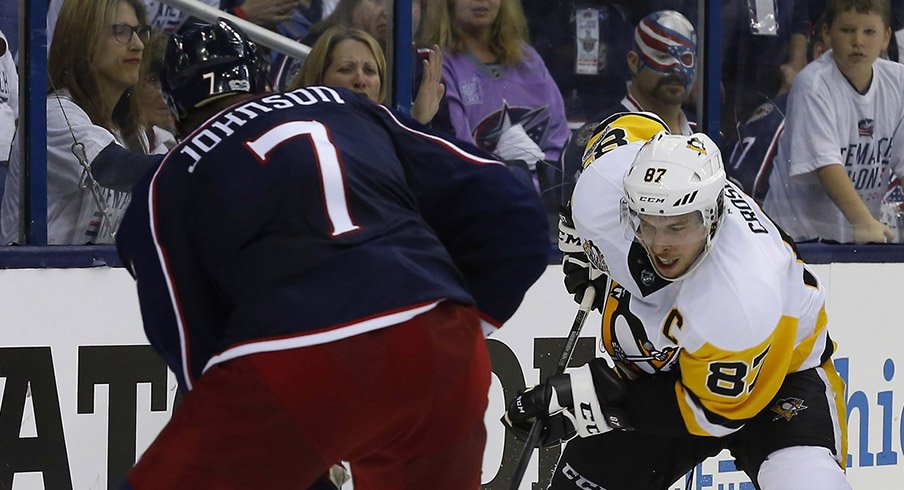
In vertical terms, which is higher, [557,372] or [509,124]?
[509,124]

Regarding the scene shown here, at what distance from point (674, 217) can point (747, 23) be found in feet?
6.74

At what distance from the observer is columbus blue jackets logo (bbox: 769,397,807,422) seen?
296 centimetres

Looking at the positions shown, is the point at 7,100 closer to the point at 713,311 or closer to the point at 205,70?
the point at 205,70

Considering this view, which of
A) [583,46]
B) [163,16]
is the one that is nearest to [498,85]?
[583,46]

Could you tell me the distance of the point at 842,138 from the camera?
184 inches

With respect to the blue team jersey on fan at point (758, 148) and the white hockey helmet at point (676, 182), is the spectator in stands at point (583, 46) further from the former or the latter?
the white hockey helmet at point (676, 182)

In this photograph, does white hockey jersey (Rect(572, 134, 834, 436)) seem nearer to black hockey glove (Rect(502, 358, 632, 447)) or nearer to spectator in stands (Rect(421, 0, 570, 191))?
black hockey glove (Rect(502, 358, 632, 447))

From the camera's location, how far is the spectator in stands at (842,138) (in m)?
4.59

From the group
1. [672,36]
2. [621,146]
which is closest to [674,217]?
[621,146]

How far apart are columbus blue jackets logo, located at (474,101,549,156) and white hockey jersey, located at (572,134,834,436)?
99 centimetres

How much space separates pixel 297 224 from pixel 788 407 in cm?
147

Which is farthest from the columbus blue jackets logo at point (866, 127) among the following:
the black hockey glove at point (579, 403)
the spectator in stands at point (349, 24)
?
the black hockey glove at point (579, 403)

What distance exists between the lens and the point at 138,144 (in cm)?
352

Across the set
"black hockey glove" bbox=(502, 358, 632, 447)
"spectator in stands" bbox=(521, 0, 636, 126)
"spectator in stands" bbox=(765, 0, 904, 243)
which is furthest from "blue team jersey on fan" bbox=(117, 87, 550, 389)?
"spectator in stands" bbox=(765, 0, 904, 243)
